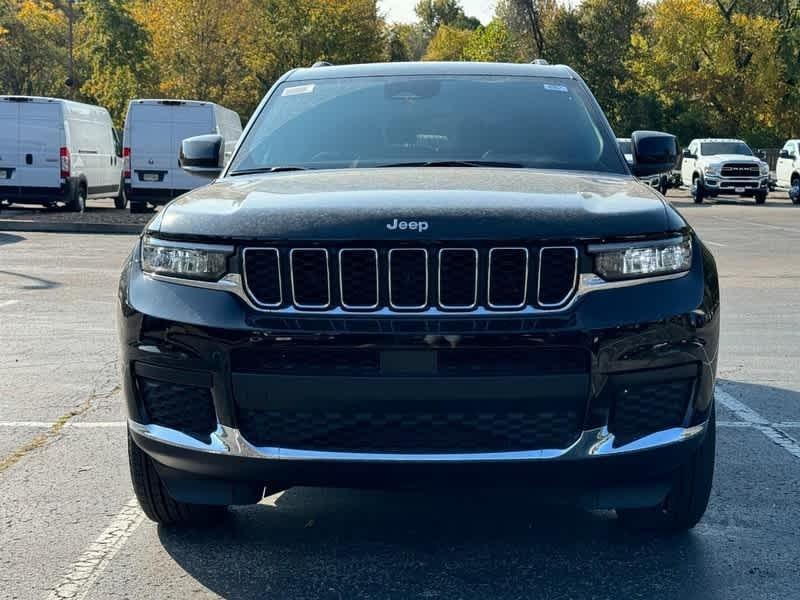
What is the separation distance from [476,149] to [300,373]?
1808 millimetres

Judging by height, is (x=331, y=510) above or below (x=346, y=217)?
below

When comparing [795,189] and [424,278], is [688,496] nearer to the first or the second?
[424,278]

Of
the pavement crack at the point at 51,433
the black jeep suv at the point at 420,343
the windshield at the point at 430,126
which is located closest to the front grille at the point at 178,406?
the black jeep suv at the point at 420,343

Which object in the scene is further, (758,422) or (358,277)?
(758,422)

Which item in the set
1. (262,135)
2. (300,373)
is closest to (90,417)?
(262,135)

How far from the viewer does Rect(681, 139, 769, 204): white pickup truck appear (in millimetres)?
37312

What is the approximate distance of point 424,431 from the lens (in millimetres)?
3766

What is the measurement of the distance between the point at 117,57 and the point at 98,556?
59.0 metres

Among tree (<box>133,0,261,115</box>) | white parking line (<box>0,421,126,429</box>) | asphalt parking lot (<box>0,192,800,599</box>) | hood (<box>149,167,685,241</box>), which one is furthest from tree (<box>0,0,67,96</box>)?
hood (<box>149,167,685,241</box>)

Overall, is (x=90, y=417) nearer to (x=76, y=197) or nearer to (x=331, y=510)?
(x=331, y=510)

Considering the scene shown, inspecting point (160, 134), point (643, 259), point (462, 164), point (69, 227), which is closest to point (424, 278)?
point (643, 259)

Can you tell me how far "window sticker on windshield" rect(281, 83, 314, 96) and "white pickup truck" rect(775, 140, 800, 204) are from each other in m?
32.1

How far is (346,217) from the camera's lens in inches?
152

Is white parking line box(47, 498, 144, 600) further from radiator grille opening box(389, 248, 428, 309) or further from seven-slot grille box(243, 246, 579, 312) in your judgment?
radiator grille opening box(389, 248, 428, 309)
